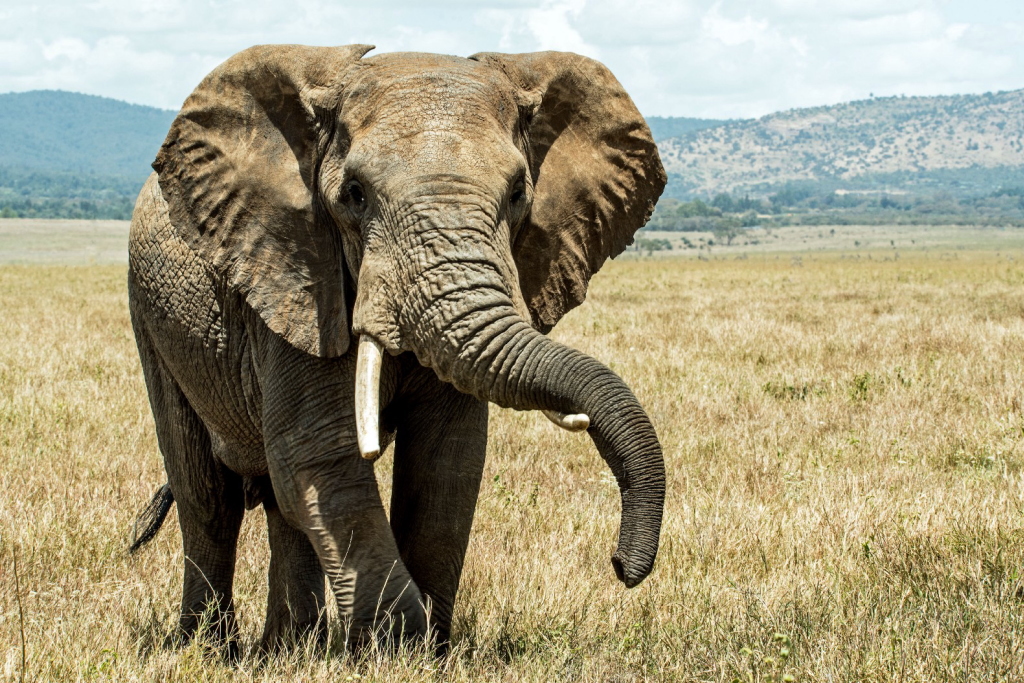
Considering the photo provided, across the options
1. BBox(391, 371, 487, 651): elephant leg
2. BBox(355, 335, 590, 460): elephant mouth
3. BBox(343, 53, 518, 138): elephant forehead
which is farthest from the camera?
BBox(391, 371, 487, 651): elephant leg

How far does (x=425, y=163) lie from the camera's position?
12.3 feet

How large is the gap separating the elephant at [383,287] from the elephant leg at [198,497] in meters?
0.04

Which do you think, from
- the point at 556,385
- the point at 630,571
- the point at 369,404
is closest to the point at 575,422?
the point at 556,385

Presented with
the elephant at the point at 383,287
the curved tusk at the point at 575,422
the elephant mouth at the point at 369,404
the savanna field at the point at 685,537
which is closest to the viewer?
the curved tusk at the point at 575,422

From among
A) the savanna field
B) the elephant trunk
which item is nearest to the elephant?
the elephant trunk

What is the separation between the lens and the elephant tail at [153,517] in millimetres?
5891

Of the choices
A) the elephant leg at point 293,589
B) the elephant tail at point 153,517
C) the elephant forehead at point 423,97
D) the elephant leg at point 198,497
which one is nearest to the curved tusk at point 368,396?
the elephant forehead at point 423,97

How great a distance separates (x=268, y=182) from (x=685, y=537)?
2762 mm

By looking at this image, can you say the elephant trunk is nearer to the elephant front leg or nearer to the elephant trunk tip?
the elephant trunk tip

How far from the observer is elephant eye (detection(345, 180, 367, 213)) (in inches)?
155

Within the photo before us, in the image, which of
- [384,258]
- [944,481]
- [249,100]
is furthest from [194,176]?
[944,481]

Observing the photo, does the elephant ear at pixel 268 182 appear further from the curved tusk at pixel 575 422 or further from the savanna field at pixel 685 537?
the savanna field at pixel 685 537

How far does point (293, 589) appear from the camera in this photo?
5.08 meters

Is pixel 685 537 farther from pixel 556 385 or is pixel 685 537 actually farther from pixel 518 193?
pixel 556 385
